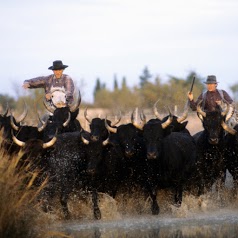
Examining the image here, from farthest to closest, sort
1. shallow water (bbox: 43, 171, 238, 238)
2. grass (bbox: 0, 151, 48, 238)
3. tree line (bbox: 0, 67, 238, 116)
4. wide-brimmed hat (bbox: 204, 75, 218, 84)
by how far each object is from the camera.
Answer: tree line (bbox: 0, 67, 238, 116) → wide-brimmed hat (bbox: 204, 75, 218, 84) → shallow water (bbox: 43, 171, 238, 238) → grass (bbox: 0, 151, 48, 238)

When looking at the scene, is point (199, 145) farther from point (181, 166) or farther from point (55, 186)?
point (55, 186)

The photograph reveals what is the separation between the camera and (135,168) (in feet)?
62.1

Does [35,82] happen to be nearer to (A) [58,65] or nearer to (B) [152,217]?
(A) [58,65]

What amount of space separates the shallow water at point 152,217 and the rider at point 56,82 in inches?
A: 119

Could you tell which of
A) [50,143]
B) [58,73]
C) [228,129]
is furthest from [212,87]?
[50,143]

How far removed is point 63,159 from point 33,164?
969 millimetres

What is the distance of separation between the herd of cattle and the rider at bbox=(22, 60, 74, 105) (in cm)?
66

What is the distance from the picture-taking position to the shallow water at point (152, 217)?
15.6 metres

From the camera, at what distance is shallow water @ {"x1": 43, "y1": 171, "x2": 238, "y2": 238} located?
15625 mm

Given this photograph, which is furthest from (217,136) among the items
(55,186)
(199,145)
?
(55,186)

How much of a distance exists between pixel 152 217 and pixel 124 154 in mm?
1579

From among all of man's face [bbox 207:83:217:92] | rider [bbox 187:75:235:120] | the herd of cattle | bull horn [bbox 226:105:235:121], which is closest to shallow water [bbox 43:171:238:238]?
the herd of cattle

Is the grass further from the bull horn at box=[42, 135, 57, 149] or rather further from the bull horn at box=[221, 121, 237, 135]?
the bull horn at box=[221, 121, 237, 135]

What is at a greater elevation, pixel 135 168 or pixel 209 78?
pixel 209 78
